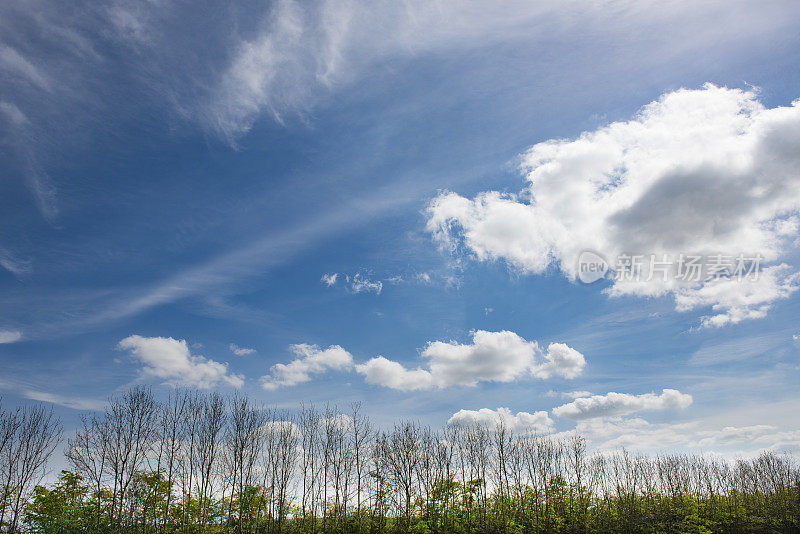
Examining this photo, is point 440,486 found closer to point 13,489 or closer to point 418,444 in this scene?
point 418,444

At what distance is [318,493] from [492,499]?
645 inches

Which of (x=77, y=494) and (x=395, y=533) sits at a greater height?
(x=77, y=494)

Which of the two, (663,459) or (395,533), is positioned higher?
(663,459)

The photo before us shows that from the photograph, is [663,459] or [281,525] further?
[663,459]

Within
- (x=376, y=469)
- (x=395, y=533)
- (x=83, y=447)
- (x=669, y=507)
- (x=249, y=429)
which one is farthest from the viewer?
(x=669, y=507)

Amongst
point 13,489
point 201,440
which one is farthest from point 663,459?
point 13,489

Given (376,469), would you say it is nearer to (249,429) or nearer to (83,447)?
(249,429)

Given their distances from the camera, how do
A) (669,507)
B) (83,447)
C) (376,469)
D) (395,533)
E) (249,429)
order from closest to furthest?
(83,447), (249,429), (395,533), (376,469), (669,507)

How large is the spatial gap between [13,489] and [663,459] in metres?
62.4

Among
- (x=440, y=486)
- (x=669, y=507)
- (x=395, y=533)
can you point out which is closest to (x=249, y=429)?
(x=395, y=533)

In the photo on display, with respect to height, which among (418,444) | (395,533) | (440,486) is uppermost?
(418,444)

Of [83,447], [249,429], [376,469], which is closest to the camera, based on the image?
[83,447]

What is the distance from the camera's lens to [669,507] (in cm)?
4481

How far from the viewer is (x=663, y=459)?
179ft
